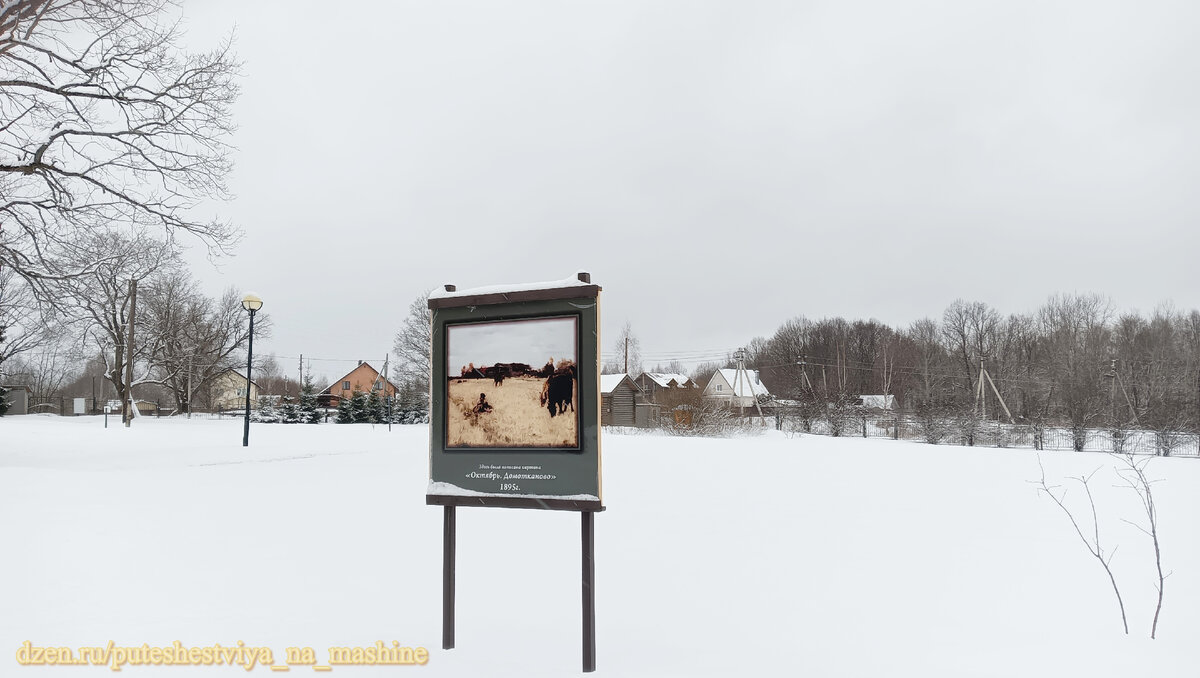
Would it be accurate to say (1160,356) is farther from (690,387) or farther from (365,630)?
(365,630)

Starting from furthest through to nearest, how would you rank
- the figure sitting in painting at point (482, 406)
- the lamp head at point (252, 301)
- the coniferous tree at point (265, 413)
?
the coniferous tree at point (265, 413) < the lamp head at point (252, 301) < the figure sitting in painting at point (482, 406)

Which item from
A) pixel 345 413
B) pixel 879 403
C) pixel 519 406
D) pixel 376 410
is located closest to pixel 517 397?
pixel 519 406

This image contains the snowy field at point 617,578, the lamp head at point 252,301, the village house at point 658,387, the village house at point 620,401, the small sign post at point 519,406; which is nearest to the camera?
the small sign post at point 519,406

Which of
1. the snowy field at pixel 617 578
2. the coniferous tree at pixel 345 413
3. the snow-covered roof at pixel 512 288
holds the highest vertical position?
the snow-covered roof at pixel 512 288

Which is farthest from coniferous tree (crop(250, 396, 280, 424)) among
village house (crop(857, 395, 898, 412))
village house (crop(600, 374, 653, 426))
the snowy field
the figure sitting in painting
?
the figure sitting in painting

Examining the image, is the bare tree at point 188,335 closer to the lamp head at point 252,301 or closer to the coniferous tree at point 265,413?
the coniferous tree at point 265,413

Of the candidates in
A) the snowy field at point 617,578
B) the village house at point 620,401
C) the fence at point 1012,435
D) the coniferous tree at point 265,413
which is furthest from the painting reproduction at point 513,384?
the village house at point 620,401

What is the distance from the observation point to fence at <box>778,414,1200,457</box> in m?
25.8

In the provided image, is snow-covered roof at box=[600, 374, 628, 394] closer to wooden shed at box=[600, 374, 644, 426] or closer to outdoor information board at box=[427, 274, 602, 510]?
wooden shed at box=[600, 374, 644, 426]

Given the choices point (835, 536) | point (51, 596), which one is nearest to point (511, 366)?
point (51, 596)

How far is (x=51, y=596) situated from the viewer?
5238mm

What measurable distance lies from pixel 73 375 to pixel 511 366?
87.7m

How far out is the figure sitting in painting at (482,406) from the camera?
448 cm

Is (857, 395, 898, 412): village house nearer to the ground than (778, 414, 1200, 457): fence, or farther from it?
farther from it
